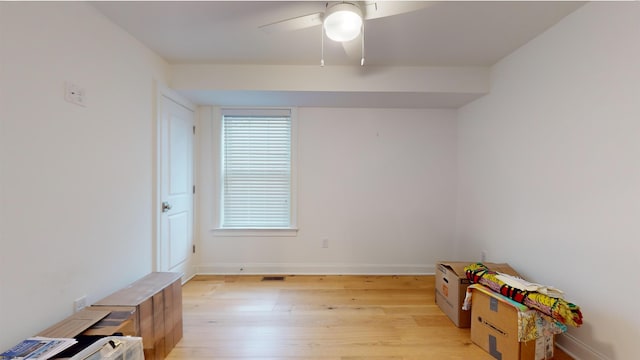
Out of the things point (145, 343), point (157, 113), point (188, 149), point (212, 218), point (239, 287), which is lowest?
point (239, 287)

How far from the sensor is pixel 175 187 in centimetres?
286

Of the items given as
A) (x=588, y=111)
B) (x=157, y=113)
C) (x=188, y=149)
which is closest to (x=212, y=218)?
(x=188, y=149)

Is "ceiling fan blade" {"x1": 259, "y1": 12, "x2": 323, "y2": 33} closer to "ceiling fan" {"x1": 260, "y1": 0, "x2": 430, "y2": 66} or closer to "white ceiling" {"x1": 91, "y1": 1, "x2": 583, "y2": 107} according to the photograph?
"ceiling fan" {"x1": 260, "y1": 0, "x2": 430, "y2": 66}

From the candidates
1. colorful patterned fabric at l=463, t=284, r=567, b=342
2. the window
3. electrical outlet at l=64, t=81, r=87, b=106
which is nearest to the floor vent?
the window

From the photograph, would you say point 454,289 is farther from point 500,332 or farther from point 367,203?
point 367,203

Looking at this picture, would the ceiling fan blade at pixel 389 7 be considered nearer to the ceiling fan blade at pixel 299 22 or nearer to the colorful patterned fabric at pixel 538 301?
the ceiling fan blade at pixel 299 22

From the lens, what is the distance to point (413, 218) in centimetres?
343

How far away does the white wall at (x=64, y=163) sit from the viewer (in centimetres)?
130

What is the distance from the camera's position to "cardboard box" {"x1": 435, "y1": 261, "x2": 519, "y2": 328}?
7.27 ft

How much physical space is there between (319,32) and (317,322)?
242 centimetres

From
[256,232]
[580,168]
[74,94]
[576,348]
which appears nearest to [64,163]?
[74,94]

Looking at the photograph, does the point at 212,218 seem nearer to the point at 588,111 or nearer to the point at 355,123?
the point at 355,123

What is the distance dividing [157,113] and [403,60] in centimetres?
243

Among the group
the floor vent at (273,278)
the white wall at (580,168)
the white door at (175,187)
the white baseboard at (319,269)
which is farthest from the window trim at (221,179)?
the white wall at (580,168)
